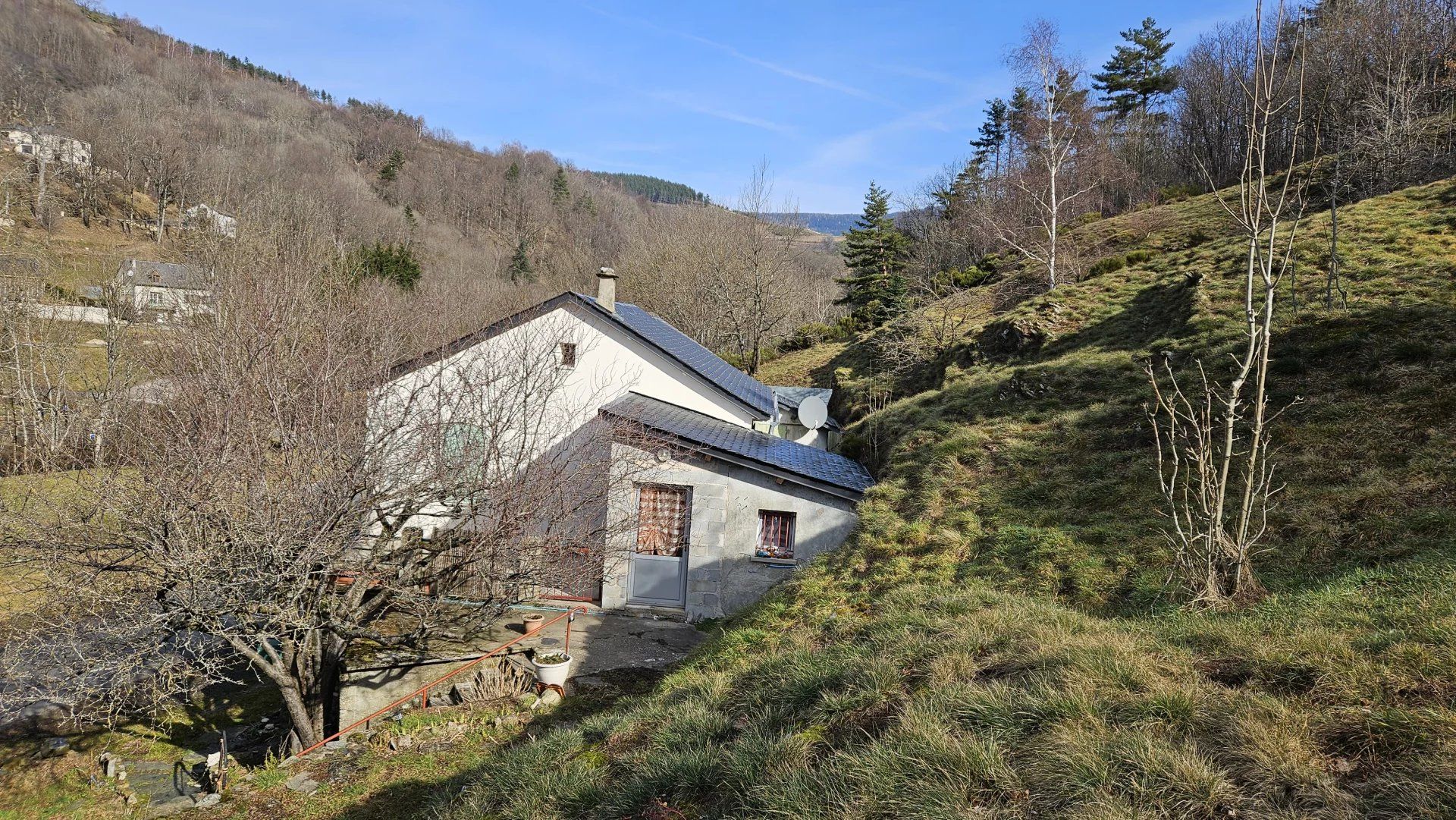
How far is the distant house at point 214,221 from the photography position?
29.8m

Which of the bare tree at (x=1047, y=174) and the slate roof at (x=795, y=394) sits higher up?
the bare tree at (x=1047, y=174)

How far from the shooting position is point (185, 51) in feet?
355

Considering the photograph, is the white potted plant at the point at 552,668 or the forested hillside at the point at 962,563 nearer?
the forested hillside at the point at 962,563

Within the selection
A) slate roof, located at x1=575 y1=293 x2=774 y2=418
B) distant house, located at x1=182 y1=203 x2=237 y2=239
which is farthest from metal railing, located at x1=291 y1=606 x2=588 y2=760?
distant house, located at x1=182 y1=203 x2=237 y2=239

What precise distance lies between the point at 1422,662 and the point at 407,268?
125 ft

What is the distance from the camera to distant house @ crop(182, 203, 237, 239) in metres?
29.8

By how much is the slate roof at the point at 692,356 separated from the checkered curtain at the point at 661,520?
365cm

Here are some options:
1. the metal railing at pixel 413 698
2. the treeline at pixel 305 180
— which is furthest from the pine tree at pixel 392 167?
the metal railing at pixel 413 698

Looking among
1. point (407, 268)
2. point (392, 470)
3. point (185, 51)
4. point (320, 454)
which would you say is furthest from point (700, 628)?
point (185, 51)

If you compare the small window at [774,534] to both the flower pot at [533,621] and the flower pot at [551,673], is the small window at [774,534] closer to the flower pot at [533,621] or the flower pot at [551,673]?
the flower pot at [533,621]

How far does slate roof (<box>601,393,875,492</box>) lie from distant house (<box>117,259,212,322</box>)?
9674 millimetres

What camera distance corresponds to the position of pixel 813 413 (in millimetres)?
19875

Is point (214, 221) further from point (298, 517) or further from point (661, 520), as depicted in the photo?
point (298, 517)

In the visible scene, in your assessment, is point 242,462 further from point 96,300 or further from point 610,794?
point 96,300
